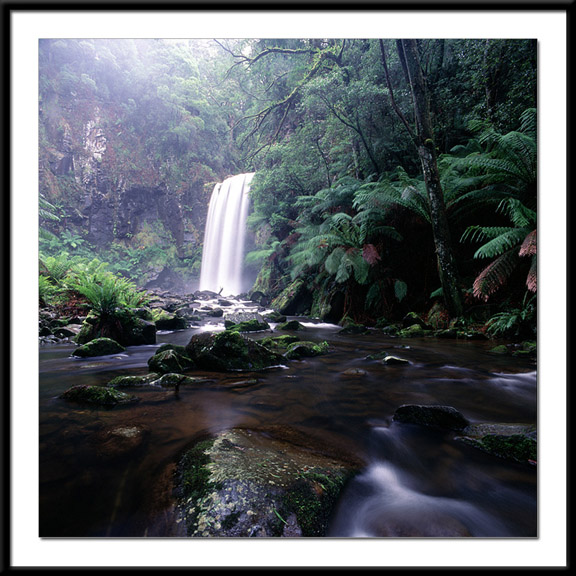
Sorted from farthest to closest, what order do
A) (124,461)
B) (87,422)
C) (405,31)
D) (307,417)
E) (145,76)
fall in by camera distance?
1. (145,76)
2. (307,417)
3. (87,422)
4. (405,31)
5. (124,461)

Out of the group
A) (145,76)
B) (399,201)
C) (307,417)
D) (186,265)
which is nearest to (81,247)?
(186,265)

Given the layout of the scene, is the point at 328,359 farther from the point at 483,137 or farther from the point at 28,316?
the point at 483,137

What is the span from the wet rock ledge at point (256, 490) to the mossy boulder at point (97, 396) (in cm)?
99

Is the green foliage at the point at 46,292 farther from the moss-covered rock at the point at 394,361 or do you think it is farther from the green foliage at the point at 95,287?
the moss-covered rock at the point at 394,361

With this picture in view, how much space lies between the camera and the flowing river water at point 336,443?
1034 mm

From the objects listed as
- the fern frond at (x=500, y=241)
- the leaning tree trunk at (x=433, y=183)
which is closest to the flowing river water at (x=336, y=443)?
the fern frond at (x=500, y=241)

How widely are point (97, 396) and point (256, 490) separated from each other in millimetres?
1676

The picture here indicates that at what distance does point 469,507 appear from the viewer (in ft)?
3.71

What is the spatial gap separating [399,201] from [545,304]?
4.50m

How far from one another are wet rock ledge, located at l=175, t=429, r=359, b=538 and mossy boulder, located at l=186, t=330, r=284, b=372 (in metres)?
1.73

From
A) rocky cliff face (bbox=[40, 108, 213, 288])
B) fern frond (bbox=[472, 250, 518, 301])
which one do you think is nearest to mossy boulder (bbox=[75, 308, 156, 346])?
fern frond (bbox=[472, 250, 518, 301])

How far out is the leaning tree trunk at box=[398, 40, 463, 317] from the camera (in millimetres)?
4500

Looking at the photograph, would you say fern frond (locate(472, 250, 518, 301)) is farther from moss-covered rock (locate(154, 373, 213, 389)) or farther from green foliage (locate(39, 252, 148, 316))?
green foliage (locate(39, 252, 148, 316))

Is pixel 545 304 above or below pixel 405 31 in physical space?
below
